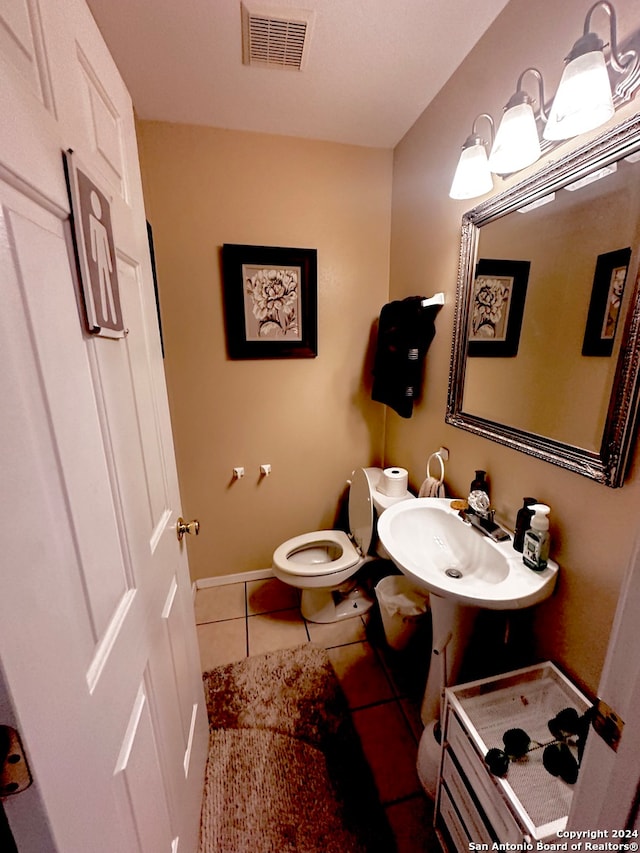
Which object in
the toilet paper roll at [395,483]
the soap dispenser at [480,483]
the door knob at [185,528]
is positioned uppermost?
the soap dispenser at [480,483]

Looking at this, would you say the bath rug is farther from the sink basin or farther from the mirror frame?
the mirror frame

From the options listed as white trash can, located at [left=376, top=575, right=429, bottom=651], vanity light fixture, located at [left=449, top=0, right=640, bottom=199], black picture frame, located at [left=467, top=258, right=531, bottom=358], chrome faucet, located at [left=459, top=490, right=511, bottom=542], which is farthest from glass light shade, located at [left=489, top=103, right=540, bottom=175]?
white trash can, located at [left=376, top=575, right=429, bottom=651]

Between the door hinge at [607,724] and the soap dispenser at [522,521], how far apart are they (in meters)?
0.62

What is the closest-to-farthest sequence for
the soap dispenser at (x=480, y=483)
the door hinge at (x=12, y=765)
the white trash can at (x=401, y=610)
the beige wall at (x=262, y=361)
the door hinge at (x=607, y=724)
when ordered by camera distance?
1. the door hinge at (x=12, y=765)
2. the door hinge at (x=607, y=724)
3. the soap dispenser at (x=480, y=483)
4. the white trash can at (x=401, y=610)
5. the beige wall at (x=262, y=361)

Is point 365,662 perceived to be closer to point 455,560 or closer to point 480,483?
point 455,560

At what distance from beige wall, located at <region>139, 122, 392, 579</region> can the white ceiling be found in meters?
0.13

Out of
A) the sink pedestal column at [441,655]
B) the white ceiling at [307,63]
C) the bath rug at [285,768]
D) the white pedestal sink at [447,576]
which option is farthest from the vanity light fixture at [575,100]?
the bath rug at [285,768]

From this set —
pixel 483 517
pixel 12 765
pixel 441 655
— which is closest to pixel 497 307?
pixel 483 517

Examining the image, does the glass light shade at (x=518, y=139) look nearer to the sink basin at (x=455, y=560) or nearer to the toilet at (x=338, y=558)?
the sink basin at (x=455, y=560)

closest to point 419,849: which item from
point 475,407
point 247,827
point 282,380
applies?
point 247,827

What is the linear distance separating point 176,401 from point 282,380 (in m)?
0.59

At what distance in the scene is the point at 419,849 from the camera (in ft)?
3.28

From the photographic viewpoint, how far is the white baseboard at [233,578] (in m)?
2.09

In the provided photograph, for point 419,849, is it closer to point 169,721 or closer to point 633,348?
point 169,721
